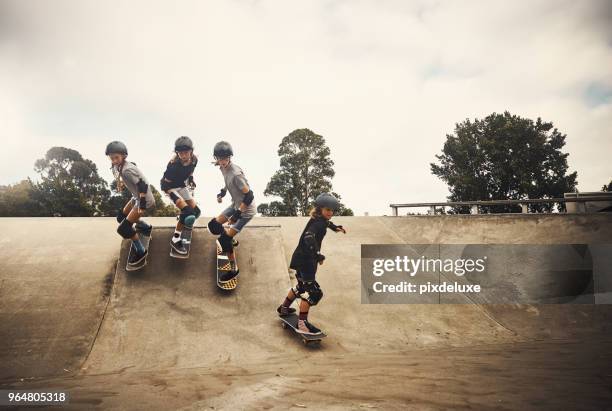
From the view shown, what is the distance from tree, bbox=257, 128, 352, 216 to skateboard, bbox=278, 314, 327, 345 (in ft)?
91.7

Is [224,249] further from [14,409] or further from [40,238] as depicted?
[40,238]

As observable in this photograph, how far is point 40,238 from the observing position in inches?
312

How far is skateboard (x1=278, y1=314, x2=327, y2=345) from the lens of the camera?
5.23 m

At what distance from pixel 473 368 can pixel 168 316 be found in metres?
4.59

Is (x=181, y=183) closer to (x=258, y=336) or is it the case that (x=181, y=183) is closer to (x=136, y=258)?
(x=136, y=258)

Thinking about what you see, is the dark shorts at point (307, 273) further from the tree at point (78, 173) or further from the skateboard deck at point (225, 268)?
the tree at point (78, 173)

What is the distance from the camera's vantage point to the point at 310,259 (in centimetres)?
544

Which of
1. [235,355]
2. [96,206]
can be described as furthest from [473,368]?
[96,206]

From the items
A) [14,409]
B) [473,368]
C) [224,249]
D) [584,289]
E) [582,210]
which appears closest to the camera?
[14,409]

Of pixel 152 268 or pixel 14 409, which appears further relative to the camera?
pixel 152 268

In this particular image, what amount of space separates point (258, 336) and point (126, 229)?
3.20m

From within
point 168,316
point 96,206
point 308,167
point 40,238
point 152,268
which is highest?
point 308,167

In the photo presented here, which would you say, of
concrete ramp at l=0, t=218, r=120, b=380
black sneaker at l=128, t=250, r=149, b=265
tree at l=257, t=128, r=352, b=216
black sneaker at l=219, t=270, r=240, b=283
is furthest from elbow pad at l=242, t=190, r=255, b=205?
tree at l=257, t=128, r=352, b=216

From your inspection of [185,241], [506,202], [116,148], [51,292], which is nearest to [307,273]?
[185,241]
